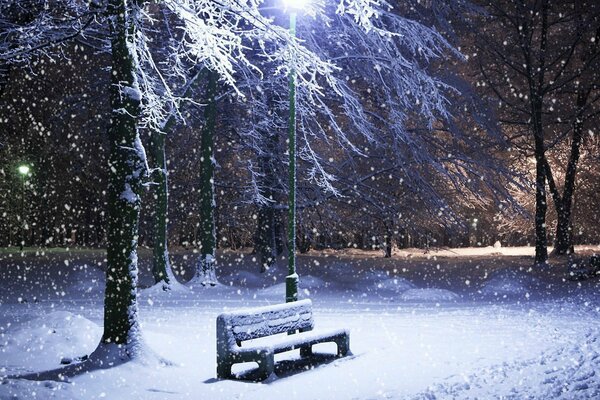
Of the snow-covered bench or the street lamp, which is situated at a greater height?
the street lamp

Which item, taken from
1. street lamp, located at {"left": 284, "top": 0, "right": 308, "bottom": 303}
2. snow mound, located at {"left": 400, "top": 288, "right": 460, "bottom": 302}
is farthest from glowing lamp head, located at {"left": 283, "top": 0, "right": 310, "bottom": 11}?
snow mound, located at {"left": 400, "top": 288, "right": 460, "bottom": 302}

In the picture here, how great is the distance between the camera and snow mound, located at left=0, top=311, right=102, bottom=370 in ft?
31.6

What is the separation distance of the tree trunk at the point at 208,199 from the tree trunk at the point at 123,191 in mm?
11089

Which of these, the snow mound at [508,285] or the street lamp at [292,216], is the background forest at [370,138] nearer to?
the snow mound at [508,285]

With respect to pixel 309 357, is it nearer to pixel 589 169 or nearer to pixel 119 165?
pixel 119 165

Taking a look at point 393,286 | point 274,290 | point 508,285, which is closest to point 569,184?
point 508,285

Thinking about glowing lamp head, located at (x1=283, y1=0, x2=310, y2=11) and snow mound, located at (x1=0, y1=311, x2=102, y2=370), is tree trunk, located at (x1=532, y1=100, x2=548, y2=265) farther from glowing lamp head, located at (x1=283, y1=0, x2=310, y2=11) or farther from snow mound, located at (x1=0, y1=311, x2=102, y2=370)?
snow mound, located at (x1=0, y1=311, x2=102, y2=370)

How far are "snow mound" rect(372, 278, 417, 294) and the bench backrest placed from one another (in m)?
9.91

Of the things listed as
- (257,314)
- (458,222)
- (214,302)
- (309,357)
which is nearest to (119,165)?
(257,314)

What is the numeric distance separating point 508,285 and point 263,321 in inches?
A: 492

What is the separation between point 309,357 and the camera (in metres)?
10.1

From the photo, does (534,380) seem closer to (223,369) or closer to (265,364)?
(265,364)

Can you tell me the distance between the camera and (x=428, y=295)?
60.6ft

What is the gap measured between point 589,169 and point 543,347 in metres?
27.4
